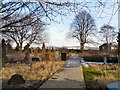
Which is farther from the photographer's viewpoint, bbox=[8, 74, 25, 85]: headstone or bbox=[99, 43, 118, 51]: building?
bbox=[99, 43, 118, 51]: building

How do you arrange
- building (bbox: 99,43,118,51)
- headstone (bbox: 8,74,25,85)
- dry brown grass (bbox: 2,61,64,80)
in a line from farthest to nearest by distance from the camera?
building (bbox: 99,43,118,51), dry brown grass (bbox: 2,61,64,80), headstone (bbox: 8,74,25,85)

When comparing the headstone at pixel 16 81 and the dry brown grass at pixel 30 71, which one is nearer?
the headstone at pixel 16 81

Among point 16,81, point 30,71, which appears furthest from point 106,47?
point 16,81

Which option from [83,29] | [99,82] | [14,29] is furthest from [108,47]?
[14,29]

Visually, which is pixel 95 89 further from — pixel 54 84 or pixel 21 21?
pixel 21 21

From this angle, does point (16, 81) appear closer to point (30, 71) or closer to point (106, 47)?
point (30, 71)

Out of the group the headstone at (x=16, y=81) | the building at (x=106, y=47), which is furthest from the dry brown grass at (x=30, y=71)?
the building at (x=106, y=47)

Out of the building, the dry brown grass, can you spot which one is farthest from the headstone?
the building

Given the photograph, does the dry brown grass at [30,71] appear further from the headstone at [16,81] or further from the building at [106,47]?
the building at [106,47]

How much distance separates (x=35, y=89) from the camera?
912cm

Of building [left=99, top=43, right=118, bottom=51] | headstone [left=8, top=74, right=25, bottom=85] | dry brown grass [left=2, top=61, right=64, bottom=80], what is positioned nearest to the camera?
headstone [left=8, top=74, right=25, bottom=85]

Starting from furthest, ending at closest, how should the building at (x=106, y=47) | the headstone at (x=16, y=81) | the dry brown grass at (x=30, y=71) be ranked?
the building at (x=106, y=47)
the dry brown grass at (x=30, y=71)
the headstone at (x=16, y=81)

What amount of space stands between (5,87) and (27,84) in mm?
843

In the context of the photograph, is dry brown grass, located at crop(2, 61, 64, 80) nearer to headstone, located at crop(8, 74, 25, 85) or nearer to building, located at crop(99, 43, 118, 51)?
headstone, located at crop(8, 74, 25, 85)
